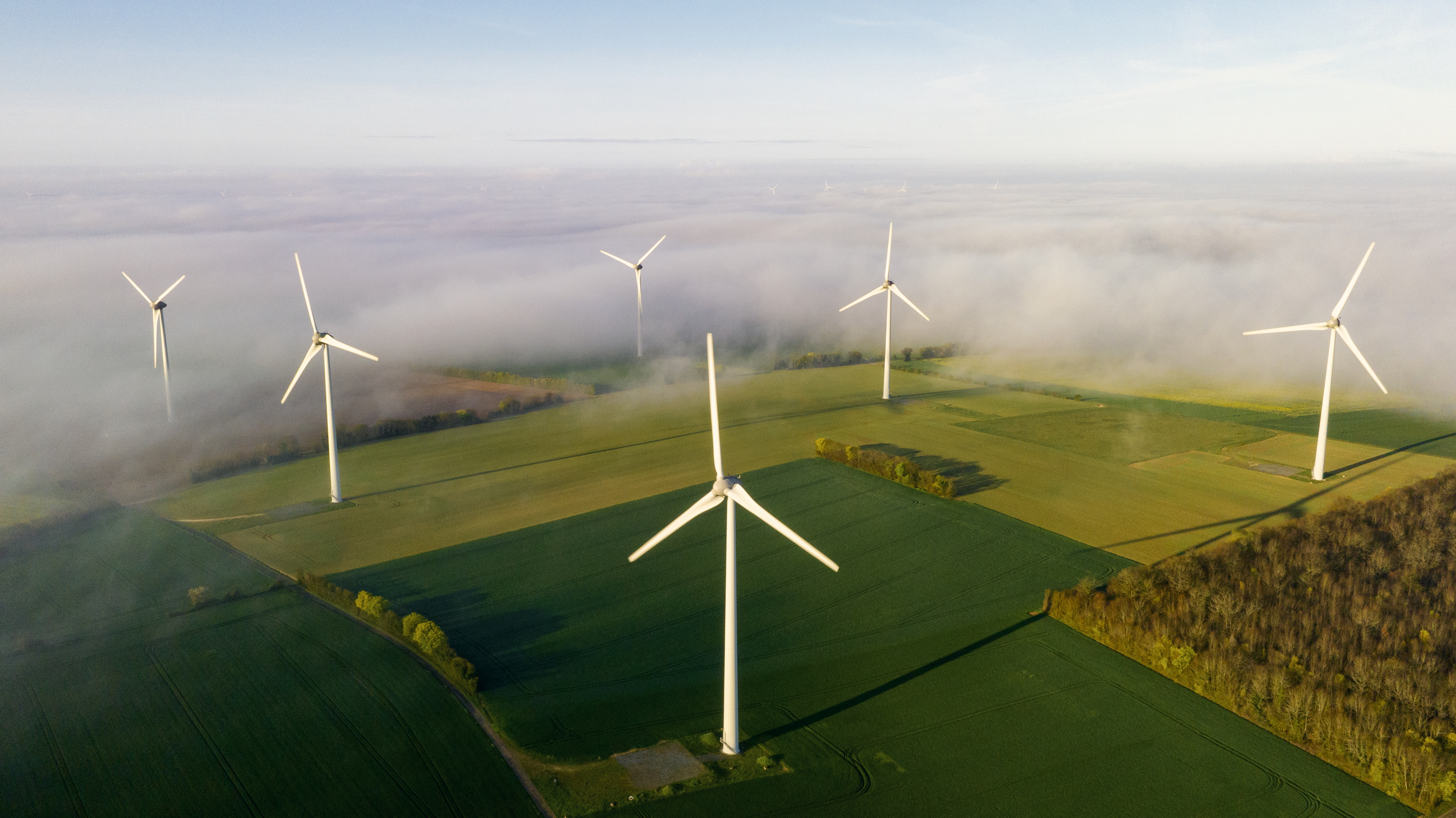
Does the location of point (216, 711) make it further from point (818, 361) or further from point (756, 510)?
point (818, 361)

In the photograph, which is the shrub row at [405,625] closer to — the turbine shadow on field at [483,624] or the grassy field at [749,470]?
the turbine shadow on field at [483,624]

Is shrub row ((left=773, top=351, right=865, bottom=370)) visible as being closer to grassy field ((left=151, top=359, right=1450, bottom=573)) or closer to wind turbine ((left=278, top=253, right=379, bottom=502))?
grassy field ((left=151, top=359, right=1450, bottom=573))

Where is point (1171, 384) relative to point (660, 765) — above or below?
above

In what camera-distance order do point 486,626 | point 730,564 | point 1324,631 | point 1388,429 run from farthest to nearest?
point 1388,429
point 486,626
point 1324,631
point 730,564

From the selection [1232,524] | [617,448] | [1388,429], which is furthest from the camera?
[1388,429]

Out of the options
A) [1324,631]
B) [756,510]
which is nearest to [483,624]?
[756,510]

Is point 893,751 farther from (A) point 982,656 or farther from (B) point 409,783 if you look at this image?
(B) point 409,783
